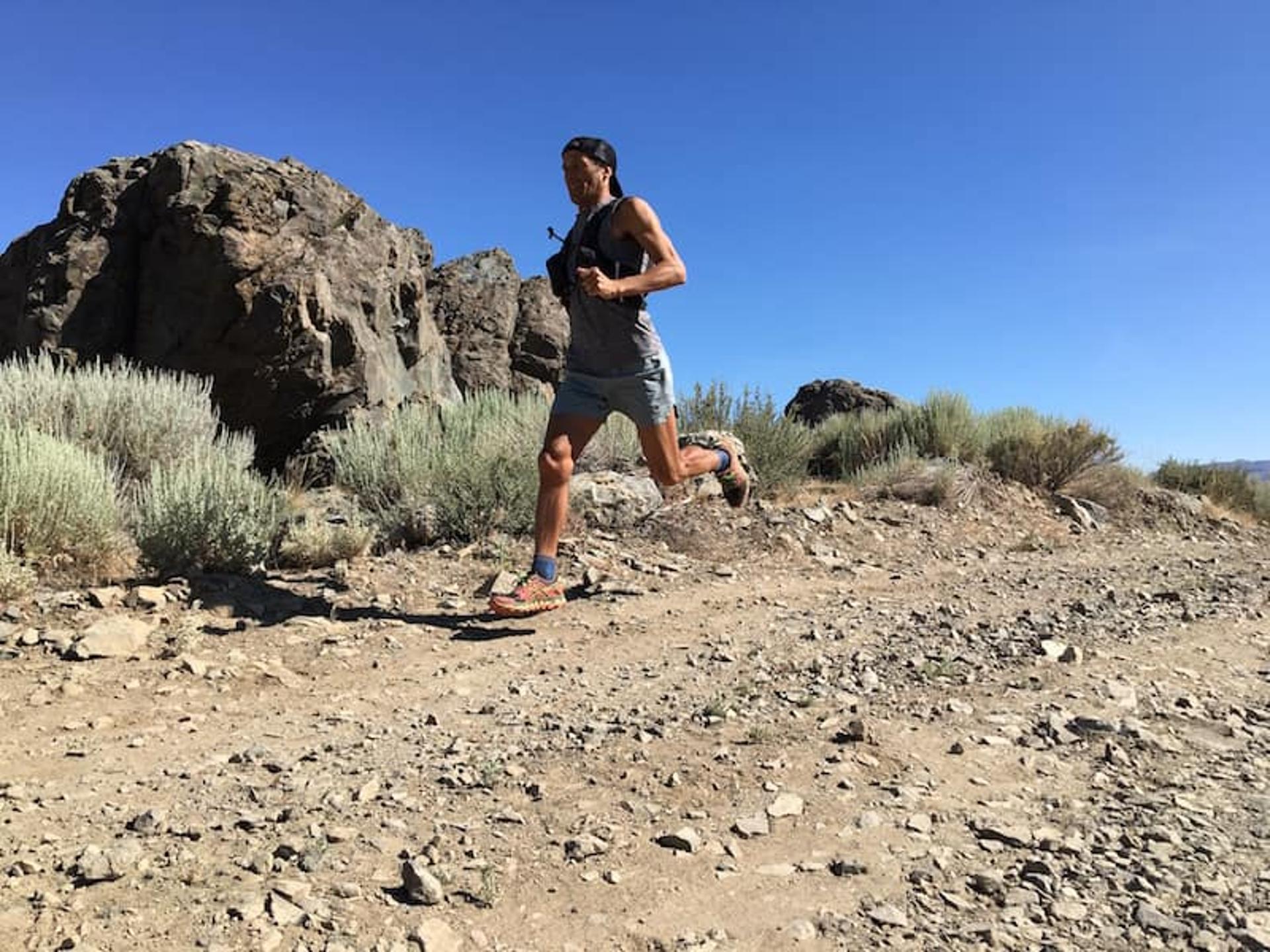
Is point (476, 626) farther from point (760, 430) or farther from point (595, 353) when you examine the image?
point (760, 430)

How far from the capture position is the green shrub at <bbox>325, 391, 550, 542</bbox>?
614 centimetres

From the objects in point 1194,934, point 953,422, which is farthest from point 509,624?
point 953,422

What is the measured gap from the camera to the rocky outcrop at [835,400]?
15344 millimetres

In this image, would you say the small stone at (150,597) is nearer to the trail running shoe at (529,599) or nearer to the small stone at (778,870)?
Answer: the trail running shoe at (529,599)

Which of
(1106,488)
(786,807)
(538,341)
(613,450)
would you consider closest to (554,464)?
(786,807)

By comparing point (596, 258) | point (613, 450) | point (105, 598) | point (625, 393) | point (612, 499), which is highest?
point (596, 258)

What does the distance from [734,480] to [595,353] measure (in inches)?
60.7

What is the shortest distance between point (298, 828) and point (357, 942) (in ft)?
1.77

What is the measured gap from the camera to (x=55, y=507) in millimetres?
4559

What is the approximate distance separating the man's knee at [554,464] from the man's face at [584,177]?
1234 millimetres

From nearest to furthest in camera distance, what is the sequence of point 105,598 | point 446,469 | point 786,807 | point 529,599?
point 786,807 < point 105,598 < point 529,599 < point 446,469

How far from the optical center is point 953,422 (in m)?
11.2

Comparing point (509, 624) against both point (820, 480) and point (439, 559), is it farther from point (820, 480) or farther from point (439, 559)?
point (820, 480)

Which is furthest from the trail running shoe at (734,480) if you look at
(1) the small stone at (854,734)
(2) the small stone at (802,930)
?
(2) the small stone at (802,930)
